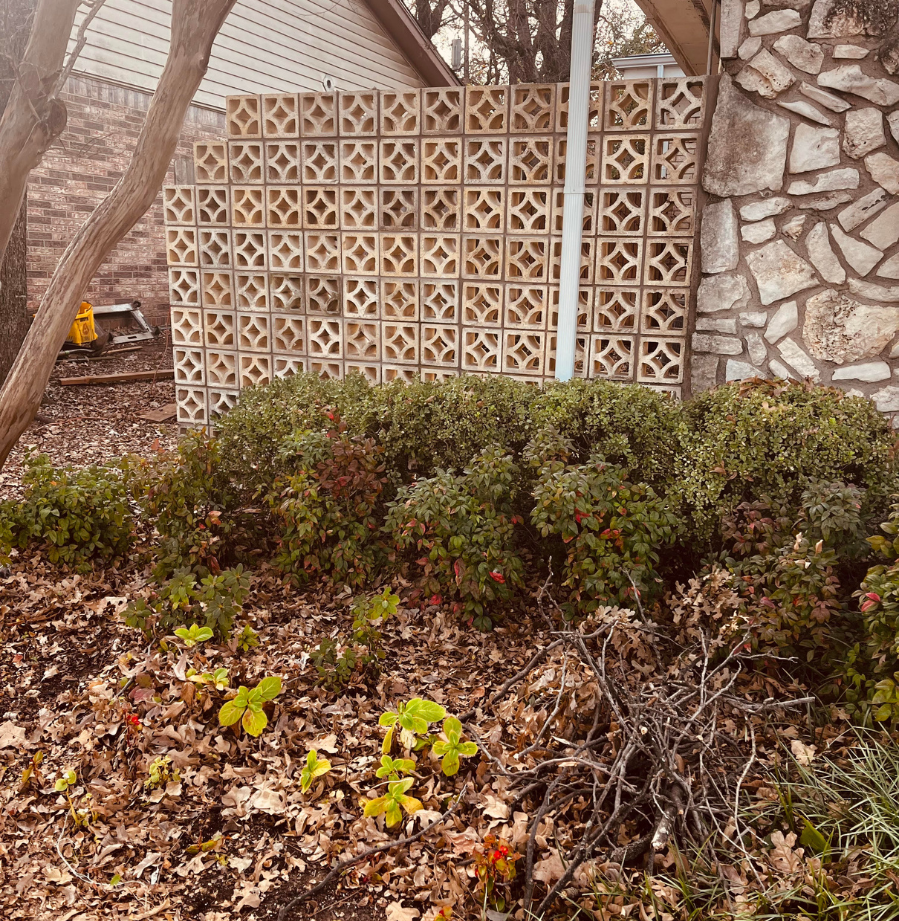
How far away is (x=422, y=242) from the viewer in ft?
18.7

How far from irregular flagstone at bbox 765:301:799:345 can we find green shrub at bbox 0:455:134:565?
3935 mm

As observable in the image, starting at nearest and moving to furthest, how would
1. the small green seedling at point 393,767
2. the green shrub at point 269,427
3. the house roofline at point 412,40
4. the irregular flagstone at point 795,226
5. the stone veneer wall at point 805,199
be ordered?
the small green seedling at point 393,767, the green shrub at point 269,427, the stone veneer wall at point 805,199, the irregular flagstone at point 795,226, the house roofline at point 412,40

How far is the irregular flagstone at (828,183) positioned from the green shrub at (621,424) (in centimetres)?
183

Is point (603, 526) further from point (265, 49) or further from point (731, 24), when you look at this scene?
point (265, 49)

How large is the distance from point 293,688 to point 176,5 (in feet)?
12.5

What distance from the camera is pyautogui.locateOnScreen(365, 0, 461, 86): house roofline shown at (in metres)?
13.6

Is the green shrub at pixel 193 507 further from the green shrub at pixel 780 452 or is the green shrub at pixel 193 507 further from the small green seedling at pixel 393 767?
the green shrub at pixel 780 452

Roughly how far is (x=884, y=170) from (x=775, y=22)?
1.07 m

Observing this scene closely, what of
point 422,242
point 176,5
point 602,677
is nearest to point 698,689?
point 602,677

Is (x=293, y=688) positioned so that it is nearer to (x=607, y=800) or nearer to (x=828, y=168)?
(x=607, y=800)

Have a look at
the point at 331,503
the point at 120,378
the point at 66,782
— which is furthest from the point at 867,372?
the point at 120,378

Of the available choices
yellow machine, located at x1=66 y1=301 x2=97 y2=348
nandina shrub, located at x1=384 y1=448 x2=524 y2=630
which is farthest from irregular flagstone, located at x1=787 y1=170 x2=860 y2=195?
yellow machine, located at x1=66 y1=301 x2=97 y2=348

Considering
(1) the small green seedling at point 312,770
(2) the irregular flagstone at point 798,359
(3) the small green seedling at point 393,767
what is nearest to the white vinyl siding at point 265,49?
(2) the irregular flagstone at point 798,359

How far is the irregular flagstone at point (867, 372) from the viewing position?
4.87 m
